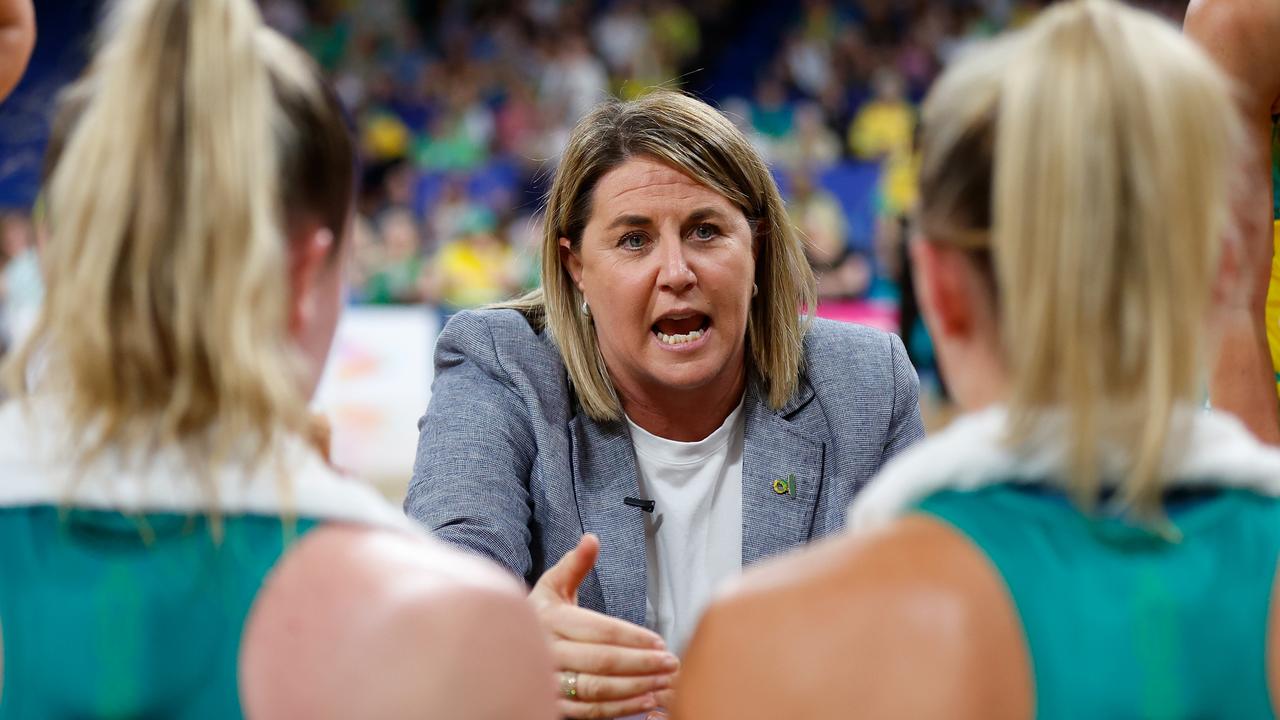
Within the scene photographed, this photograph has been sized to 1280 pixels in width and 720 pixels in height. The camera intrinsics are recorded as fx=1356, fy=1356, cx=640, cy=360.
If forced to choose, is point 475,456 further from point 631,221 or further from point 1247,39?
point 1247,39

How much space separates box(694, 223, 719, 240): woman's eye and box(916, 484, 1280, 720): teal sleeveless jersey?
1440mm

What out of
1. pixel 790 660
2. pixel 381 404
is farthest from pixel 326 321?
pixel 381 404

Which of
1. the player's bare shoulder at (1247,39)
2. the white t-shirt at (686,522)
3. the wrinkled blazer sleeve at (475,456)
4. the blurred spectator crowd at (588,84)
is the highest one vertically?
the player's bare shoulder at (1247,39)

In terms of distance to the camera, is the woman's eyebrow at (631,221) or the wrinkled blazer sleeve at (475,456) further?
the woman's eyebrow at (631,221)

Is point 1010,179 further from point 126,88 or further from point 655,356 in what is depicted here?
point 655,356

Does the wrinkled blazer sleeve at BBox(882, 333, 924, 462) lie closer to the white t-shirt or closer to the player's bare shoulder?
the white t-shirt

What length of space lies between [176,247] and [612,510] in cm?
142

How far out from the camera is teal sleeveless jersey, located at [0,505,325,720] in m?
1.04

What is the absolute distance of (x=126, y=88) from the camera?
106cm

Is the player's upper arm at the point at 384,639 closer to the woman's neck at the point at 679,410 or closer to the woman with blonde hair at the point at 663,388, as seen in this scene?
the woman with blonde hair at the point at 663,388

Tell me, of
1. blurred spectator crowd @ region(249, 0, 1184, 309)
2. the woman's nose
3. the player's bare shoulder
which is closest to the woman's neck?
the woman's nose

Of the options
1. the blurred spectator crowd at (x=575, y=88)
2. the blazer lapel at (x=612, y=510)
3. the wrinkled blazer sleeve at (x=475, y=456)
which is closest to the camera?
the wrinkled blazer sleeve at (x=475, y=456)

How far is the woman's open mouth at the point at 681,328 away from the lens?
2.45 metres

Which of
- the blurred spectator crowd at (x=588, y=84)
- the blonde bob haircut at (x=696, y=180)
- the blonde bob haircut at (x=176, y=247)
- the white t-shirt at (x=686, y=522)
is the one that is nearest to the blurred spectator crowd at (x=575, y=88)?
the blurred spectator crowd at (x=588, y=84)
